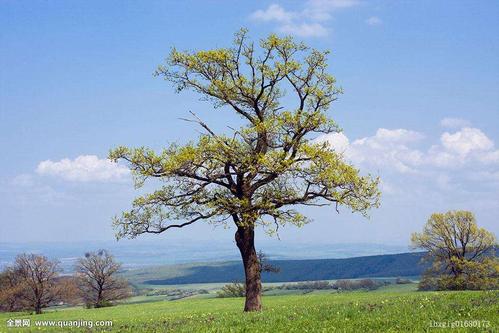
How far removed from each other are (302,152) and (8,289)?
8223 centimetres

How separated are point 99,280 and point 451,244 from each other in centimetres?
6288

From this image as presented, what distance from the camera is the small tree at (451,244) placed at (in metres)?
77.8

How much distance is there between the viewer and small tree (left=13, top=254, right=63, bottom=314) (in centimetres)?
9319

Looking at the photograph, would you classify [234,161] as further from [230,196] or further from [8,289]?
[8,289]

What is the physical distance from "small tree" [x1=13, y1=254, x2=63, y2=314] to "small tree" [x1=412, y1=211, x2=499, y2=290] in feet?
213

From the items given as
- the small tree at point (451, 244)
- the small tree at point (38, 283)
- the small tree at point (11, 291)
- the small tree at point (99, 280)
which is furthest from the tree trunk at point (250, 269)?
the small tree at point (11, 291)

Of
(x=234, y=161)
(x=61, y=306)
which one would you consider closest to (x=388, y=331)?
(x=234, y=161)

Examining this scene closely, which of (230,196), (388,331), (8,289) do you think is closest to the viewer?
(388,331)

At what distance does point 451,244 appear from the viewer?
261ft

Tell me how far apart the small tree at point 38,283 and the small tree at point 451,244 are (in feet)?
213

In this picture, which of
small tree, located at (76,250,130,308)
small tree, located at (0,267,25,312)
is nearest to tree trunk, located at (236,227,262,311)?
small tree, located at (76,250,130,308)

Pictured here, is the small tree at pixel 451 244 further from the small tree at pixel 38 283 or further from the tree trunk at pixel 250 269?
the small tree at pixel 38 283

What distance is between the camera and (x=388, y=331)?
15727 mm

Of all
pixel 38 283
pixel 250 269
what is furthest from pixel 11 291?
pixel 250 269
